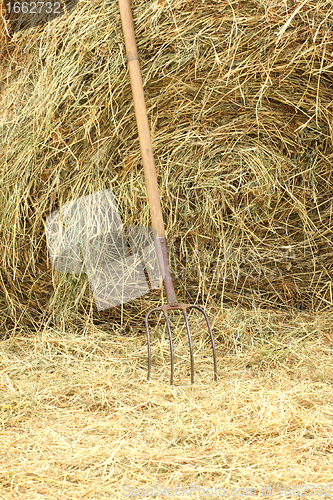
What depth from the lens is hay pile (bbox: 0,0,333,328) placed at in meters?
1.67

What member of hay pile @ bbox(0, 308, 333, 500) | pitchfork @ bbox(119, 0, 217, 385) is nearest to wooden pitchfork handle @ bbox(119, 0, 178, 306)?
pitchfork @ bbox(119, 0, 217, 385)

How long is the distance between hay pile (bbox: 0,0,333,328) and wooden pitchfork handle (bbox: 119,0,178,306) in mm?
58

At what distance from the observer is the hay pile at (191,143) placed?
167cm

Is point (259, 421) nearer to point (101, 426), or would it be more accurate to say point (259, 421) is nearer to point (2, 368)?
point (101, 426)

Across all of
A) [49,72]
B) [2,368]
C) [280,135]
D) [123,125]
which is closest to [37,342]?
[2,368]

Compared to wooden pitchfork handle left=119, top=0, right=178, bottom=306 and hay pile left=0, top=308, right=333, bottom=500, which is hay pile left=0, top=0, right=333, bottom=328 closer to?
wooden pitchfork handle left=119, top=0, right=178, bottom=306

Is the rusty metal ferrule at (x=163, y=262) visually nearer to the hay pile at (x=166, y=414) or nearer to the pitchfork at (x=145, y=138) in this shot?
the pitchfork at (x=145, y=138)

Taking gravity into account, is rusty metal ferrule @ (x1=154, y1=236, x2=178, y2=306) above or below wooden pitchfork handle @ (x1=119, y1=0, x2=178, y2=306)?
below

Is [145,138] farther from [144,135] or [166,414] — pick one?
[166,414]

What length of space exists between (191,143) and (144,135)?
23 cm

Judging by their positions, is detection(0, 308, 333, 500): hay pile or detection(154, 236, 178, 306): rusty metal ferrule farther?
detection(154, 236, 178, 306): rusty metal ferrule

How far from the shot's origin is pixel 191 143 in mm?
1834

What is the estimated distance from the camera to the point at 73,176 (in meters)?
1.79

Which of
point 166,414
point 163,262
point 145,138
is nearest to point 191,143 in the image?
point 145,138
